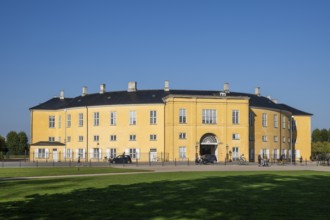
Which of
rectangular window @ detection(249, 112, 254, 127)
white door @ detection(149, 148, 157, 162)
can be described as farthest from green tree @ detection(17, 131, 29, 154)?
rectangular window @ detection(249, 112, 254, 127)

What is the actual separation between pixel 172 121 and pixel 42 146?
23616 millimetres

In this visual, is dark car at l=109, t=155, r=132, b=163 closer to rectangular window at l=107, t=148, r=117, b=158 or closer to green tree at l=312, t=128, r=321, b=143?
rectangular window at l=107, t=148, r=117, b=158

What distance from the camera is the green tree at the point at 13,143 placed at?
5507 inches

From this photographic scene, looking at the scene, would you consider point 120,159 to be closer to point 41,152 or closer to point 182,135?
point 182,135

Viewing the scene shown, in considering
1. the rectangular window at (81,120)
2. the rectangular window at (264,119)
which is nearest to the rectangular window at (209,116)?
the rectangular window at (264,119)

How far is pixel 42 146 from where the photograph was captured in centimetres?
8419

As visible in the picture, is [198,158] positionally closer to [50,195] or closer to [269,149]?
[269,149]

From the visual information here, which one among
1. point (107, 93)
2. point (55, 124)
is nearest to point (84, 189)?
point (107, 93)

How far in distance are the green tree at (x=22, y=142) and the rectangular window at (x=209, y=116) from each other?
77550 millimetres

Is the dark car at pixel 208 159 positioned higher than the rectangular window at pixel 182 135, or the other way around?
the rectangular window at pixel 182 135

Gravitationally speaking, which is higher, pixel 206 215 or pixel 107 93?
pixel 107 93

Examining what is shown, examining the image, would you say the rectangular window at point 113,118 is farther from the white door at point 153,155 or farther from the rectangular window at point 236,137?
the rectangular window at point 236,137

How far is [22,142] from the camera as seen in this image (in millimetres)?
141625

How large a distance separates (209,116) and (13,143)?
80.5m
